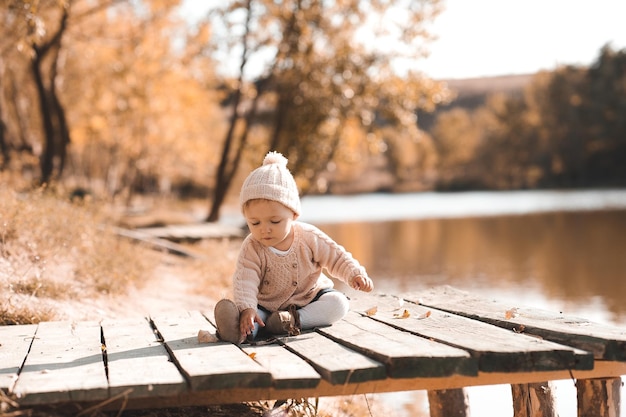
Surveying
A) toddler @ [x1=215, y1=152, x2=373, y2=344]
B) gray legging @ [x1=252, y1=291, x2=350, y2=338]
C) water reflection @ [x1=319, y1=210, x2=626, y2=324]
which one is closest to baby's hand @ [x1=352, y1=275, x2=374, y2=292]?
toddler @ [x1=215, y1=152, x2=373, y2=344]

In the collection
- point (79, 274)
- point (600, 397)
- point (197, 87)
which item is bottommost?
point (600, 397)

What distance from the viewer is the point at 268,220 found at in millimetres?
4953

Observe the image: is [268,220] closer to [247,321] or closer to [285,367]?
[247,321]

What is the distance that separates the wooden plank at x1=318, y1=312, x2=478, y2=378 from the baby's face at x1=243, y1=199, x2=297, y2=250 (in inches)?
29.2

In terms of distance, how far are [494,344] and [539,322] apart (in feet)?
2.75

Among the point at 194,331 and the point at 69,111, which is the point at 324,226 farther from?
the point at 194,331

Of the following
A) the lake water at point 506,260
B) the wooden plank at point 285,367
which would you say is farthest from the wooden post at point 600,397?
the wooden plank at point 285,367

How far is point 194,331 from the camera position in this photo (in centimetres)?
518

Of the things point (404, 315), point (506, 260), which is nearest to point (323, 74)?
point (506, 260)

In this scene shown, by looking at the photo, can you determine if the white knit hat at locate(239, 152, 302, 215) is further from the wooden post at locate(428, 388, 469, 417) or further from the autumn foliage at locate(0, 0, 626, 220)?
the autumn foliage at locate(0, 0, 626, 220)

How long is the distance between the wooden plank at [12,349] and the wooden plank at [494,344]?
2202 mm

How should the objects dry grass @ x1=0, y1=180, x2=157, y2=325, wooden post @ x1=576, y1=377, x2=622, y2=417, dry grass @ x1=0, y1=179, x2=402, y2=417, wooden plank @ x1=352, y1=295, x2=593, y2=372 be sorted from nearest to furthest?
wooden plank @ x1=352, y1=295, x2=593, y2=372, wooden post @ x1=576, y1=377, x2=622, y2=417, dry grass @ x1=0, y1=179, x2=402, y2=417, dry grass @ x1=0, y1=180, x2=157, y2=325

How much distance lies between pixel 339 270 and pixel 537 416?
157 cm

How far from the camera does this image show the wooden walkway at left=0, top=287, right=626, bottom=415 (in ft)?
12.2
